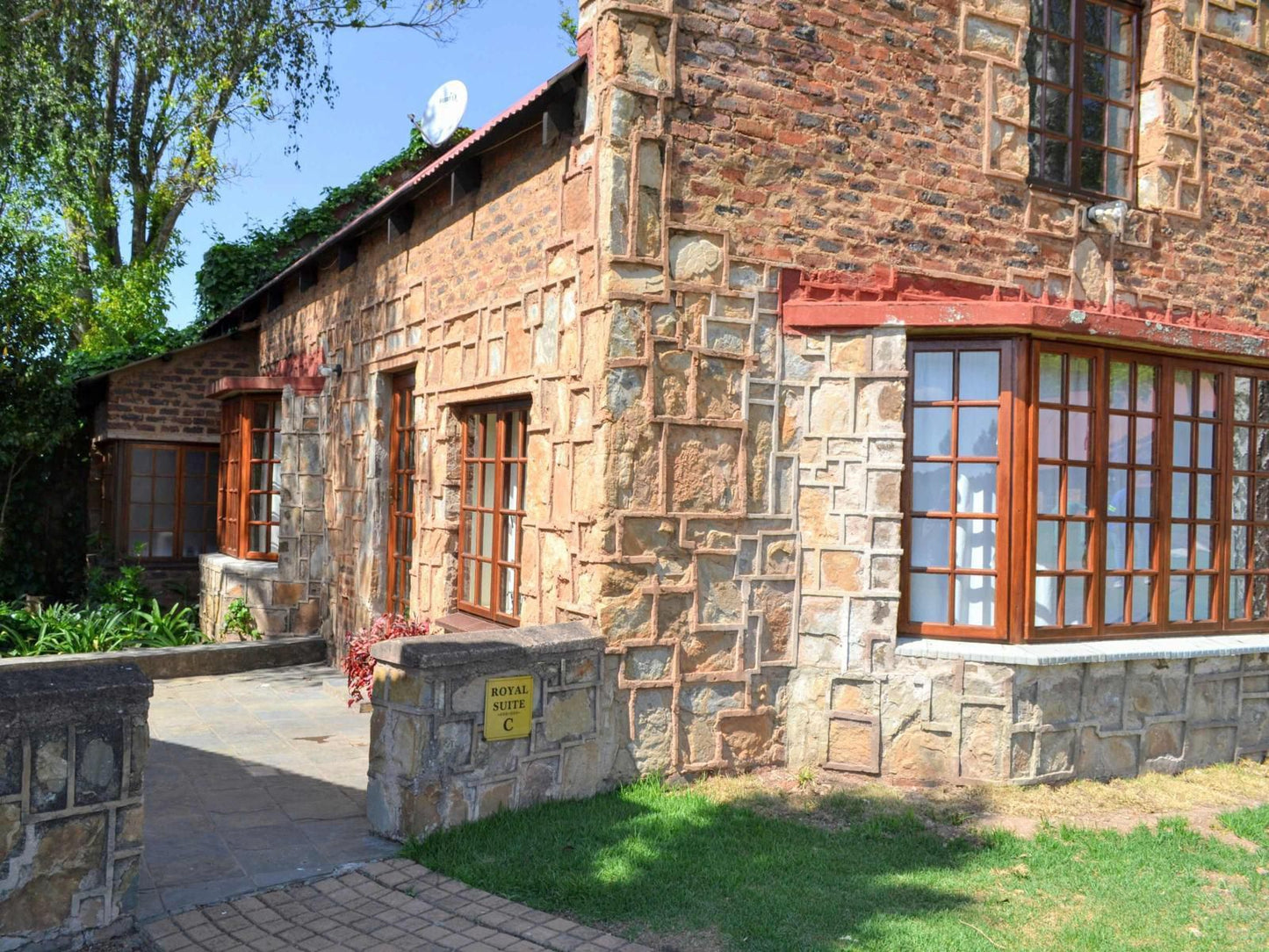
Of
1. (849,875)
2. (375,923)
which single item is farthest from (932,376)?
(375,923)

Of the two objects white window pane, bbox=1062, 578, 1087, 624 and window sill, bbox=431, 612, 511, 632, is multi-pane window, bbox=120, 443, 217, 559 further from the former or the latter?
white window pane, bbox=1062, 578, 1087, 624

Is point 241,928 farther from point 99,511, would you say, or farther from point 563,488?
point 99,511

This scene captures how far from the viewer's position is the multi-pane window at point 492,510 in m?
7.04

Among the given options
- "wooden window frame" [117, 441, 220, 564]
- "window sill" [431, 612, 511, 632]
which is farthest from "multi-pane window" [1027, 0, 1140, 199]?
"wooden window frame" [117, 441, 220, 564]

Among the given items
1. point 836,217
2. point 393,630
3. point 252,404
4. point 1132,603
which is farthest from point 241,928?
point 252,404

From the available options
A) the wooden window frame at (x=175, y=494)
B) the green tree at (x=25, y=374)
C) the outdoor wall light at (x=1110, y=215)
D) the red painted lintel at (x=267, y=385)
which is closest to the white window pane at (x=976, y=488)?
the outdoor wall light at (x=1110, y=215)

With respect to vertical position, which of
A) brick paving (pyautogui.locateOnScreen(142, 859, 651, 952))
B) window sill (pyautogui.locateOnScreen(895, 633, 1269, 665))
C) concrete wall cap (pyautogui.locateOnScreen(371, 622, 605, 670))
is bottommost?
brick paving (pyautogui.locateOnScreen(142, 859, 651, 952))

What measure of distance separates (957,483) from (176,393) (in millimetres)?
9838

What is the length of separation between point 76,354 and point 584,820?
40.1ft

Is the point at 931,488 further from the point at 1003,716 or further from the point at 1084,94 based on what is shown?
the point at 1084,94

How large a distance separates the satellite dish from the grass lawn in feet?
18.1

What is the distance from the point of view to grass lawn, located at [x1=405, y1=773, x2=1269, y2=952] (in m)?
4.08

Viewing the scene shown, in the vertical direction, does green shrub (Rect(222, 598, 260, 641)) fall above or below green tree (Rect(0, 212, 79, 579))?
below

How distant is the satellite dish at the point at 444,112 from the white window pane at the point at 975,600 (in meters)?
5.27
